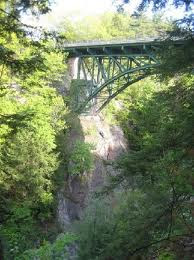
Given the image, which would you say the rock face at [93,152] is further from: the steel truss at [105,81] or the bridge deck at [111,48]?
the bridge deck at [111,48]

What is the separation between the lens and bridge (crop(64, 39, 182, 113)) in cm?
2631

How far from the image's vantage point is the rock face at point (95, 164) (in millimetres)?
24172

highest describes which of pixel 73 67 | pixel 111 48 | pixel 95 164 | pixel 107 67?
pixel 73 67

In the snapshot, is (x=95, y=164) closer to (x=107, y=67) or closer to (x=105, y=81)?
(x=105, y=81)

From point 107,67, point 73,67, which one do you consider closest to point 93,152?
point 107,67

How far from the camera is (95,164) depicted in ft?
91.9

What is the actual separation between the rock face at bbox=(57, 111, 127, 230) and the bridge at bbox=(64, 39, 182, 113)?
1.32 metres

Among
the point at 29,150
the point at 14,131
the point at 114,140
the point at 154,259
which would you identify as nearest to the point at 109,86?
the point at 114,140

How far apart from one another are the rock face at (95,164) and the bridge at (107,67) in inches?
52.0

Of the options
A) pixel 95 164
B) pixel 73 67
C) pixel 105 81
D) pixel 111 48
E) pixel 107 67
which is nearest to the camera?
pixel 95 164

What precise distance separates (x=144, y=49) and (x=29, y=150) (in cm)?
948

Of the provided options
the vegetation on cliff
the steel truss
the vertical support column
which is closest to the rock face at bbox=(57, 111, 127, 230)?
the vegetation on cliff

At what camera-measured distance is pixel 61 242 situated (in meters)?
11.2

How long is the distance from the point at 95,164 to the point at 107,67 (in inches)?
250
